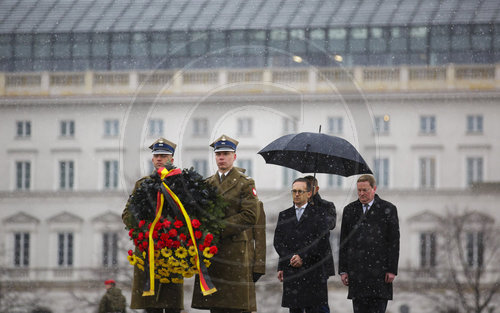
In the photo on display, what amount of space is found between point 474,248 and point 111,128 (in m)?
20.8

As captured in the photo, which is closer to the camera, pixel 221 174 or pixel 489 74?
pixel 221 174

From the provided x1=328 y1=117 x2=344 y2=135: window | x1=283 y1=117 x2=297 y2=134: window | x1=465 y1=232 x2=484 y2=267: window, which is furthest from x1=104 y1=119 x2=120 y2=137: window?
x1=283 y1=117 x2=297 y2=134: window

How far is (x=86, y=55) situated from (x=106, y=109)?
20.1 ft

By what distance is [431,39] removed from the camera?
6044 centimetres

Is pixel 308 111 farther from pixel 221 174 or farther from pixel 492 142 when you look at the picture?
pixel 492 142

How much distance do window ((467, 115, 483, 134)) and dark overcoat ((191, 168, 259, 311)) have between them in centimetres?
5150

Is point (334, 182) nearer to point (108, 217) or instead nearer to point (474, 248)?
point (474, 248)

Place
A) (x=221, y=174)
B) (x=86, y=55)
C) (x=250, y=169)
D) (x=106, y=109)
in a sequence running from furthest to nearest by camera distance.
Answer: (x=86, y=55) < (x=106, y=109) < (x=250, y=169) < (x=221, y=174)

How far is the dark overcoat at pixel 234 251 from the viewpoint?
9703mm

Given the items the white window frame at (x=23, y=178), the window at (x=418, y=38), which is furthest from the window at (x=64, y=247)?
the window at (x=418, y=38)

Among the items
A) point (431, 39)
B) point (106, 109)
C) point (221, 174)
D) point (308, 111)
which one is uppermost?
point (431, 39)

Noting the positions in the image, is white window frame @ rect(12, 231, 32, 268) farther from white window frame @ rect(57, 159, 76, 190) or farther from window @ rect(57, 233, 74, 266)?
white window frame @ rect(57, 159, 76, 190)

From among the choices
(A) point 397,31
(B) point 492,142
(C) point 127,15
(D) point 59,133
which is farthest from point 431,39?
(D) point 59,133

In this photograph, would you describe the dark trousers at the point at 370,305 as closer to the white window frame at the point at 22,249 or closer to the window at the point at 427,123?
the window at the point at 427,123
